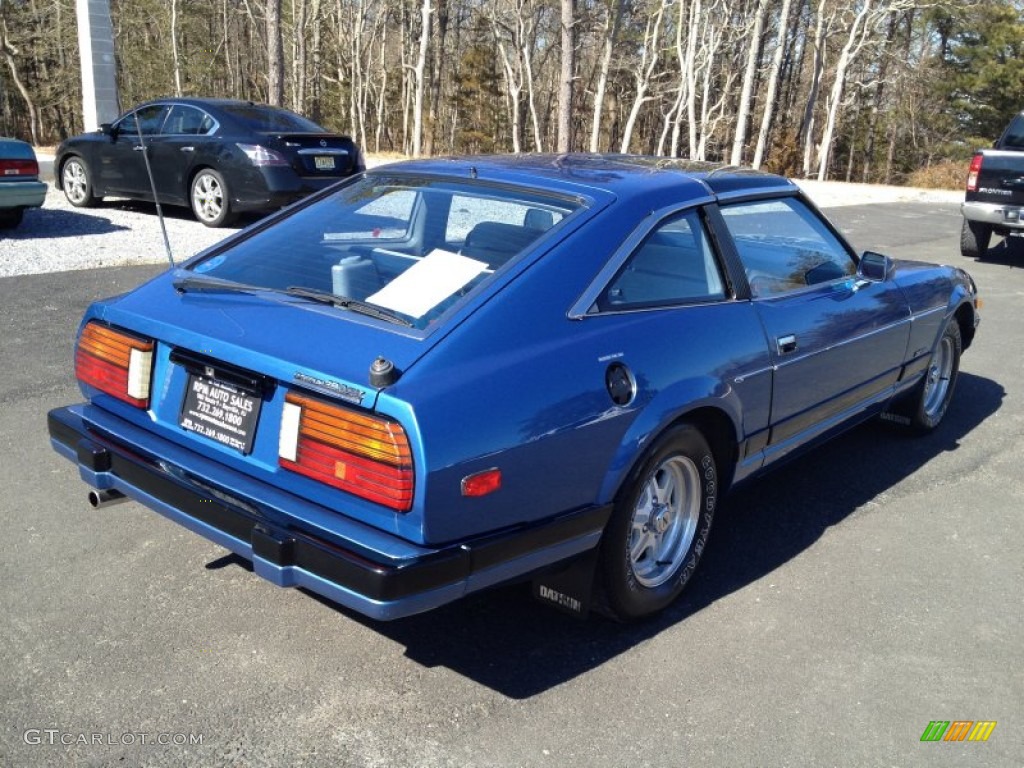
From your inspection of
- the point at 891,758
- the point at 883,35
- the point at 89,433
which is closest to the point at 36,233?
the point at 89,433

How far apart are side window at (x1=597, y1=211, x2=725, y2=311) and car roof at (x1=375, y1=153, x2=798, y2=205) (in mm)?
146

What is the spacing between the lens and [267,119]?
36.9 ft

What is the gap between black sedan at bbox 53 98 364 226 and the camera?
10.6m

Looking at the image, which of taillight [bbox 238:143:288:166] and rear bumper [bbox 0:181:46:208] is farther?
taillight [bbox 238:143:288:166]

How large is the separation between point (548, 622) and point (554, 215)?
1.41 meters

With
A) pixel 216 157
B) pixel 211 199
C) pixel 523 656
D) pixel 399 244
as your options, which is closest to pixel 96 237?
pixel 211 199

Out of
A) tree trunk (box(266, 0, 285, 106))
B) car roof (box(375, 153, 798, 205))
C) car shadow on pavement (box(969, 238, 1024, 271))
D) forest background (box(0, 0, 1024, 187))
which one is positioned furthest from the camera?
forest background (box(0, 0, 1024, 187))

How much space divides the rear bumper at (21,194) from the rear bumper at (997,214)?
11151 millimetres

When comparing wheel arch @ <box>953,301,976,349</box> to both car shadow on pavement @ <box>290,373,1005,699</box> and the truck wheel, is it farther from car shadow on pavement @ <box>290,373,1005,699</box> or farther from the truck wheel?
the truck wheel

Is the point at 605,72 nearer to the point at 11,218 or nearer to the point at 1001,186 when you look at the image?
the point at 1001,186

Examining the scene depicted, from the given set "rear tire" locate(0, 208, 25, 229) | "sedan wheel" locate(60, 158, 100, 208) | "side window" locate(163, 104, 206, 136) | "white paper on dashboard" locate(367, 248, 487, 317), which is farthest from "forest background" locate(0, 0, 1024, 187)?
"white paper on dashboard" locate(367, 248, 487, 317)

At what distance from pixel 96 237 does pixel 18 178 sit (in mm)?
974

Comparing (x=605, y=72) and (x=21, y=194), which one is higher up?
(x=605, y=72)

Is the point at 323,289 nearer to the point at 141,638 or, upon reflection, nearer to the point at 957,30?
the point at 141,638
